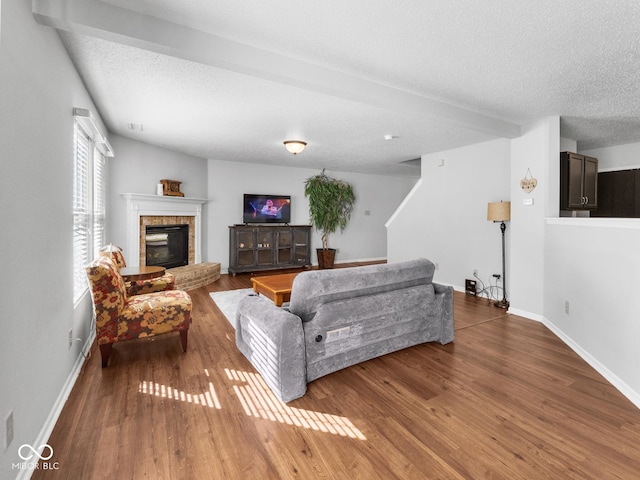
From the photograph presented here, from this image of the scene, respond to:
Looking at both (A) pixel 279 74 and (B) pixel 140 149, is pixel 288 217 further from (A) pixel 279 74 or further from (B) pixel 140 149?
(A) pixel 279 74

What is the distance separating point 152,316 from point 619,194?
22.8ft

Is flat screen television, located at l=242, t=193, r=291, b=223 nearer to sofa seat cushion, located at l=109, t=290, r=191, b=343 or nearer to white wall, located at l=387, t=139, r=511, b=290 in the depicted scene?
white wall, located at l=387, t=139, r=511, b=290

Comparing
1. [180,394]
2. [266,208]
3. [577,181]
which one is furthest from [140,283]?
[577,181]

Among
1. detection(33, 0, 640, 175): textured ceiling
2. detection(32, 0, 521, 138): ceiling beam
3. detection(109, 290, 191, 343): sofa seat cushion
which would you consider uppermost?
detection(33, 0, 640, 175): textured ceiling

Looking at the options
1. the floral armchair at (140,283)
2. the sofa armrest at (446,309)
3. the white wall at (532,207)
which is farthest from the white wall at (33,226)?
the white wall at (532,207)

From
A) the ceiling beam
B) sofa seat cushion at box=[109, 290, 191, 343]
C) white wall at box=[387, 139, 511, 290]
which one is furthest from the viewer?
white wall at box=[387, 139, 511, 290]

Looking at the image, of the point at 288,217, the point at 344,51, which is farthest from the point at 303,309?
the point at 288,217

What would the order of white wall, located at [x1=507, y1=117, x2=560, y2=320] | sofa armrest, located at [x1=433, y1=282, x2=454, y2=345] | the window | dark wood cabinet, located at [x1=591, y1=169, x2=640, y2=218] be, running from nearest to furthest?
the window, sofa armrest, located at [x1=433, y1=282, x2=454, y2=345], white wall, located at [x1=507, y1=117, x2=560, y2=320], dark wood cabinet, located at [x1=591, y1=169, x2=640, y2=218]

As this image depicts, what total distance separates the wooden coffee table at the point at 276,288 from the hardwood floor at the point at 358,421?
0.62 meters

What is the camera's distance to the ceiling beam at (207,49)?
5.70 ft

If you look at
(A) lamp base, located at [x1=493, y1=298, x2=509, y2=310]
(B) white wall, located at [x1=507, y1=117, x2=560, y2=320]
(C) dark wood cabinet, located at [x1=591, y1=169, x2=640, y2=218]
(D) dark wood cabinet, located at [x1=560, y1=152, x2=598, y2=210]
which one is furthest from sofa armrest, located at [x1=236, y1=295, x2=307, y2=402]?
(C) dark wood cabinet, located at [x1=591, y1=169, x2=640, y2=218]

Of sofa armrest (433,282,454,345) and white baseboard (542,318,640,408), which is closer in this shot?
white baseboard (542,318,640,408)

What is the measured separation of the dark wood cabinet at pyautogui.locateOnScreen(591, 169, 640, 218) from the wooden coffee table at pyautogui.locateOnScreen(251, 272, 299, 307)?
17.8 feet

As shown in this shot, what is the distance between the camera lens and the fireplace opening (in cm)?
530
